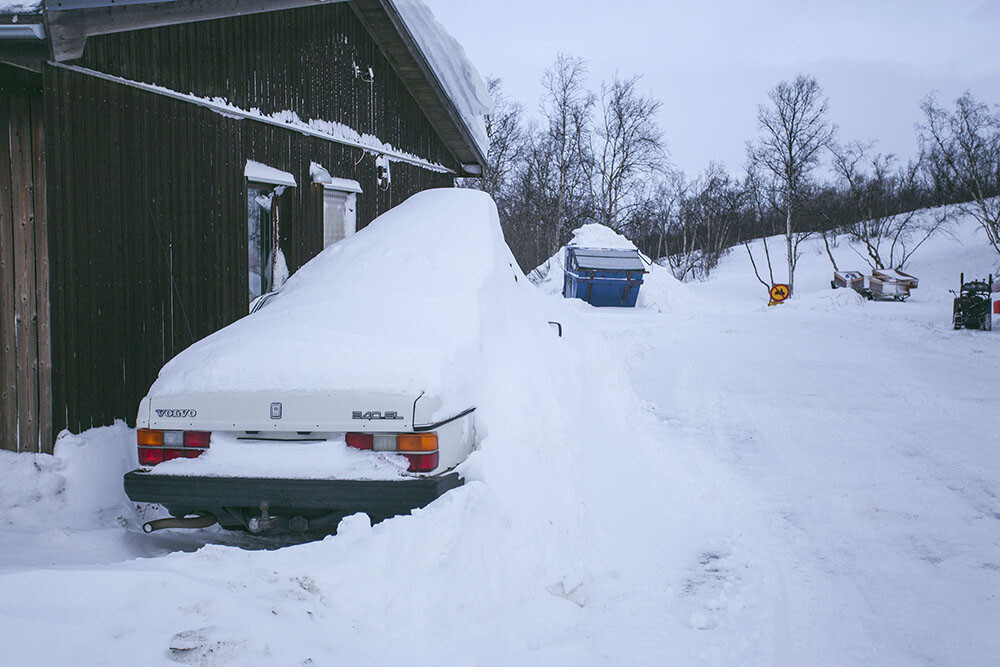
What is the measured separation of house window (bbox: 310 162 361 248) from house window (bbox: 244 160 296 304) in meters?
0.73

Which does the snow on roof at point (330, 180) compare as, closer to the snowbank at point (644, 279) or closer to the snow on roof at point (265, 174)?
the snow on roof at point (265, 174)

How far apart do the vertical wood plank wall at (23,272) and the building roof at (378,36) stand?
0.41 metres

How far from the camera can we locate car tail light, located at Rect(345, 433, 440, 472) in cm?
396

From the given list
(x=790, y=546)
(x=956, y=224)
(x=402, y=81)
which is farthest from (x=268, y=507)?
(x=956, y=224)

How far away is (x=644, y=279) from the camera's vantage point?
27.8m

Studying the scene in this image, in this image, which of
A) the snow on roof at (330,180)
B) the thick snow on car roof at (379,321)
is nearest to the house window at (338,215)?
the snow on roof at (330,180)

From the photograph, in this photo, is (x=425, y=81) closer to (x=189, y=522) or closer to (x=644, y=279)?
(x=189, y=522)

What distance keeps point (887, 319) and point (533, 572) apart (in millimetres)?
19717

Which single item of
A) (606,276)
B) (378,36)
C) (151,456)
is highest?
(378,36)

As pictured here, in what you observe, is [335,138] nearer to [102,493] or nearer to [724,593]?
[102,493]

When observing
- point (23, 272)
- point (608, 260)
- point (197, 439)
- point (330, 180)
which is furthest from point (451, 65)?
point (608, 260)

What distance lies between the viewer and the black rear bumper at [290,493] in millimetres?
3928

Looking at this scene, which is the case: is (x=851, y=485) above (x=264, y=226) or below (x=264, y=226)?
below

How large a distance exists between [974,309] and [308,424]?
18.4 metres
